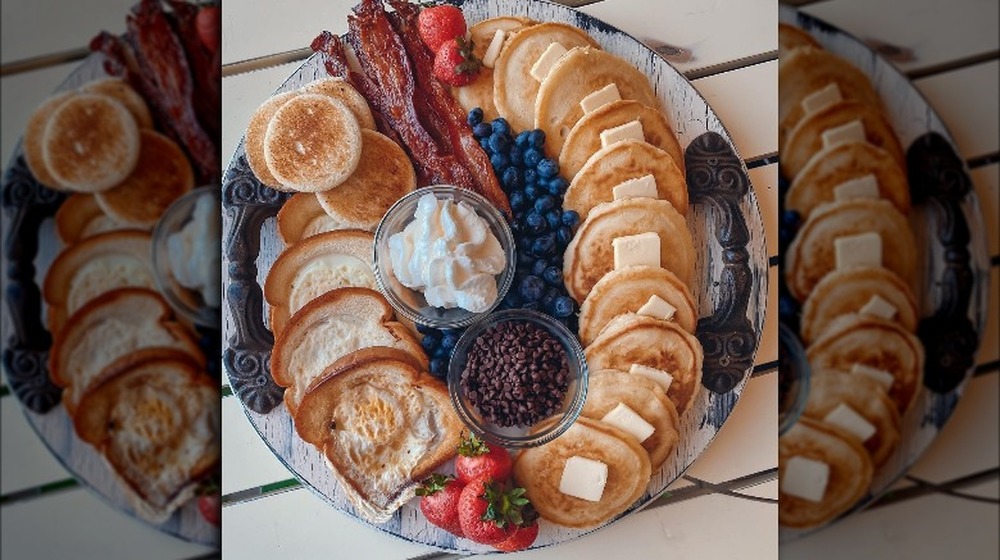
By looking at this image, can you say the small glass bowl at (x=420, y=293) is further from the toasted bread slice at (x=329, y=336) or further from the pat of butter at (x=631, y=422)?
the pat of butter at (x=631, y=422)

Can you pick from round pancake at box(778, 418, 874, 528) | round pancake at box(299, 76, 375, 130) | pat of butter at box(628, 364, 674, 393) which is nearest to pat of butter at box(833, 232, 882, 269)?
round pancake at box(778, 418, 874, 528)

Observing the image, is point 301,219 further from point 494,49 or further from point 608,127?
point 608,127

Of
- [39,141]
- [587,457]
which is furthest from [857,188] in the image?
[39,141]

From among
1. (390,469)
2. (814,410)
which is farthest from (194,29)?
(814,410)

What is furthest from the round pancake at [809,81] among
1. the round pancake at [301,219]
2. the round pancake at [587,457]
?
the round pancake at [301,219]

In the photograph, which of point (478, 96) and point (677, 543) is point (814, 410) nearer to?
point (677, 543)

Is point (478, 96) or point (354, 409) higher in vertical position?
point (478, 96)
